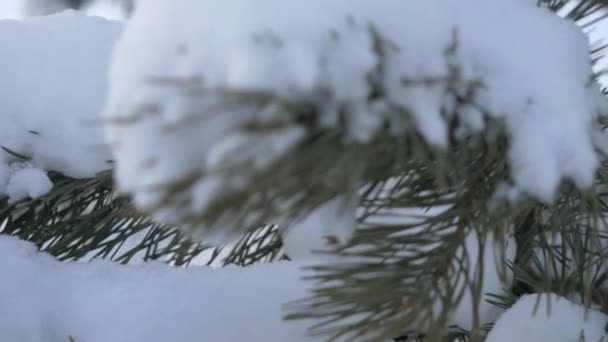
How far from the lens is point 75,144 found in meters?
0.66

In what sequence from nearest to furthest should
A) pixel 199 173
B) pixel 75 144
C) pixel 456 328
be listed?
pixel 199 173 < pixel 75 144 < pixel 456 328

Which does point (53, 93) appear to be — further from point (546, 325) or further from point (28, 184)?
point (546, 325)

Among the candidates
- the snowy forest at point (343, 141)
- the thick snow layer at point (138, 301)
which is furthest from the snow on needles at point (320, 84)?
the thick snow layer at point (138, 301)

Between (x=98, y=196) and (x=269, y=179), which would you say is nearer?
(x=269, y=179)

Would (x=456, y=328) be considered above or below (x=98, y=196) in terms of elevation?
below

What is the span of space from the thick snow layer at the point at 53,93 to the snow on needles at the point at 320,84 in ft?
1.14

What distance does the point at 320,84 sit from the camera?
29cm

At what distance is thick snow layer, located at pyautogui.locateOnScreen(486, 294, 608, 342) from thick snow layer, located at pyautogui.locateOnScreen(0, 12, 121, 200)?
43 centimetres

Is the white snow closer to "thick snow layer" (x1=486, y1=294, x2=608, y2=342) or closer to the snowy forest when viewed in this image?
the snowy forest

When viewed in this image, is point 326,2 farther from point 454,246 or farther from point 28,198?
point 28,198

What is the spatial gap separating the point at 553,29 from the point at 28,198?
513 millimetres

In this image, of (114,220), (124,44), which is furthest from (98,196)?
(124,44)

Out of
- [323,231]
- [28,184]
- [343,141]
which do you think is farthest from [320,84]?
[28,184]

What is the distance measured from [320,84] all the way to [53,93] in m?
0.50
